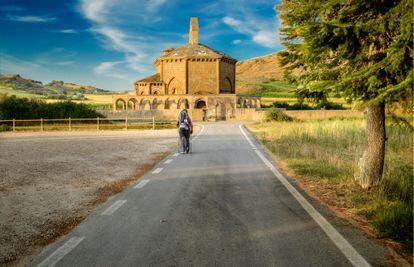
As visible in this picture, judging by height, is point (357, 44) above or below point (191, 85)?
below

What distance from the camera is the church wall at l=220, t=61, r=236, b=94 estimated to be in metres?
64.7

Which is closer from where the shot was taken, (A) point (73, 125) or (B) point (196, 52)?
(A) point (73, 125)

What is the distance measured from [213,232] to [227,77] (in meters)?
62.9

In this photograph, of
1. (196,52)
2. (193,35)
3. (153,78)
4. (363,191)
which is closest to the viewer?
(363,191)

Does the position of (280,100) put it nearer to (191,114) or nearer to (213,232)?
(191,114)

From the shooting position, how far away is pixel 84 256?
377cm

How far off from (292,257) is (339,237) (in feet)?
3.08

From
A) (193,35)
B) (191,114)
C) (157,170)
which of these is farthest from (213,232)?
(193,35)

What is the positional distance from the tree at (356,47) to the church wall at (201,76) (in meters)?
57.2

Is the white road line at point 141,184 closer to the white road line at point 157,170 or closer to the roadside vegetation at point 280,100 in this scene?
the white road line at point 157,170

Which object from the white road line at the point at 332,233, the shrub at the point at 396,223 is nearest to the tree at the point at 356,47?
the shrub at the point at 396,223

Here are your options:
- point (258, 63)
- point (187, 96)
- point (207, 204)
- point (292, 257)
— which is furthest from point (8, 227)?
point (258, 63)

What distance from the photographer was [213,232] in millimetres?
4516

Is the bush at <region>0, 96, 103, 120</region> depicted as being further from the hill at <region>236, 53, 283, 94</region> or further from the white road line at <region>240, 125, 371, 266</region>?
the hill at <region>236, 53, 283, 94</region>
